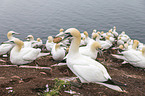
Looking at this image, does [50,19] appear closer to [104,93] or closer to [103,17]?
[103,17]

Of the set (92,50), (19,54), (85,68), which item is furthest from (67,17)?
(85,68)

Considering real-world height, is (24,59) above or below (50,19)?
below

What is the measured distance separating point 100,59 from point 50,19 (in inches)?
556

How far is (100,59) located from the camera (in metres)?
10.7

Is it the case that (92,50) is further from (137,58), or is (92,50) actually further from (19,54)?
(19,54)

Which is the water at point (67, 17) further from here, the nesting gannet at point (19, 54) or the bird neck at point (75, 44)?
the bird neck at point (75, 44)

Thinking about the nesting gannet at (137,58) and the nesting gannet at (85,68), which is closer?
the nesting gannet at (85,68)

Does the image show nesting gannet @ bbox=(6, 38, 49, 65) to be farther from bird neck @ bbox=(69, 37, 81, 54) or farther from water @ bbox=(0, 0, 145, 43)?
water @ bbox=(0, 0, 145, 43)

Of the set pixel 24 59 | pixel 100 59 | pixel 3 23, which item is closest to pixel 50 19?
pixel 3 23

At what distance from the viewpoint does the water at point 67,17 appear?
65.9ft

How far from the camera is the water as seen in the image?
790 inches

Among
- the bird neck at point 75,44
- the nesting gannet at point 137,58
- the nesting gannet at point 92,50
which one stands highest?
the bird neck at point 75,44

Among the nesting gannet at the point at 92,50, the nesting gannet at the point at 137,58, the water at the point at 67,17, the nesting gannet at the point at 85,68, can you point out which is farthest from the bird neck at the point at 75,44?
the water at the point at 67,17

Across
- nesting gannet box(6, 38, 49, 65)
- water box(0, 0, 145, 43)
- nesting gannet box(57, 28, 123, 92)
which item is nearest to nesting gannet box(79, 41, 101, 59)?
nesting gannet box(6, 38, 49, 65)
